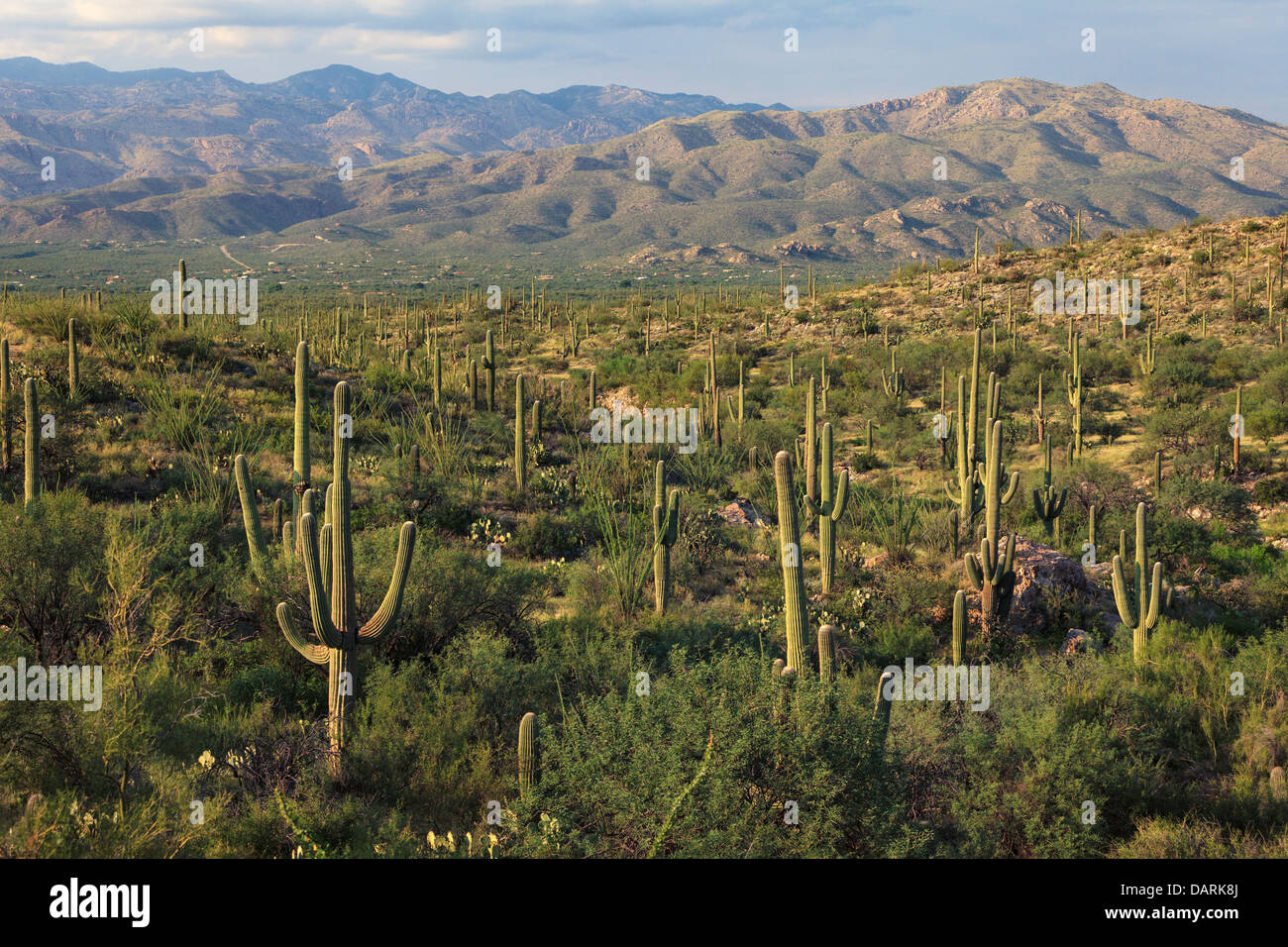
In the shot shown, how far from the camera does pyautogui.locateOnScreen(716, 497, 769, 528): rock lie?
14.4m

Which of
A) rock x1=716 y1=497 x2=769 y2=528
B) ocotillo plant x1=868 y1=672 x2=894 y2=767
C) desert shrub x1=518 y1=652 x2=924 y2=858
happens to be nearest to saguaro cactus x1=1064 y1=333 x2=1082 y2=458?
rock x1=716 y1=497 x2=769 y2=528

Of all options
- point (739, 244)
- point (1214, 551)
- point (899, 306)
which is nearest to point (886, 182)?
point (739, 244)

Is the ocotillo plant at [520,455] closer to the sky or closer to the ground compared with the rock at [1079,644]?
closer to the sky

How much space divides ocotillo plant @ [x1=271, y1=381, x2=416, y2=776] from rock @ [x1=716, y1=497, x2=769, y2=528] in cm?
760

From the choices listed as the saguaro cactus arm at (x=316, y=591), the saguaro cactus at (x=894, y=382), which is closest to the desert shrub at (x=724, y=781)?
the saguaro cactus arm at (x=316, y=591)

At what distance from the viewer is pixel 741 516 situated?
1463cm

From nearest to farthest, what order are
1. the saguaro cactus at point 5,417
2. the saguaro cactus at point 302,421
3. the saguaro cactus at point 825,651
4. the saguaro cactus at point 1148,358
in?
1. the saguaro cactus at point 825,651
2. the saguaro cactus at point 302,421
3. the saguaro cactus at point 5,417
4. the saguaro cactus at point 1148,358

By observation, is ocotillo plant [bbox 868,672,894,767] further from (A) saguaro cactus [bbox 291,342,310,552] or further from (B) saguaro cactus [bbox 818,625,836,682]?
(A) saguaro cactus [bbox 291,342,310,552]

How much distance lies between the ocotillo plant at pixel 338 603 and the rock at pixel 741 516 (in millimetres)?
7601

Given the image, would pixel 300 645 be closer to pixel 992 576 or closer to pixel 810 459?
pixel 810 459

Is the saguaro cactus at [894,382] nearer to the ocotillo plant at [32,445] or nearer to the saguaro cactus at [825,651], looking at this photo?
the saguaro cactus at [825,651]

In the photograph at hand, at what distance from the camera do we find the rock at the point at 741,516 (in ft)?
47.1

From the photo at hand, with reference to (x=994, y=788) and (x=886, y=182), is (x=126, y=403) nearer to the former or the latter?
(x=994, y=788)
